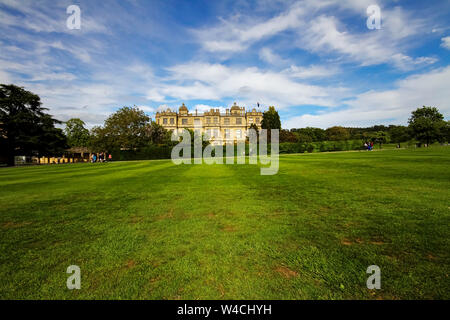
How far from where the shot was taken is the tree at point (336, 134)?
82.7m

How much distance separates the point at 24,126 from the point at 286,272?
46.6 m

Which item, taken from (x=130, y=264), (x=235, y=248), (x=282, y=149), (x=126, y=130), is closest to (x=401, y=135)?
(x=282, y=149)

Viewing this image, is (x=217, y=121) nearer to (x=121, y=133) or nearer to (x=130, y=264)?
(x=121, y=133)

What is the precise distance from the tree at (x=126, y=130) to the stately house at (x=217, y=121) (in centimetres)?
4282

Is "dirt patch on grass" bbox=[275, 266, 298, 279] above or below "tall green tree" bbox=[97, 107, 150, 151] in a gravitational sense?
below

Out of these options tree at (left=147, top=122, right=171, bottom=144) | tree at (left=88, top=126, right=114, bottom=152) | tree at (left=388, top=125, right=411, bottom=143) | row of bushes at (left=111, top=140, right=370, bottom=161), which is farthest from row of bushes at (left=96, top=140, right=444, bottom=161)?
tree at (left=388, top=125, right=411, bottom=143)

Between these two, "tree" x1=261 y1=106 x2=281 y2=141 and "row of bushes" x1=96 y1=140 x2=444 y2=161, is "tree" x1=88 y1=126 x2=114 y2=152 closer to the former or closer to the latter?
"row of bushes" x1=96 y1=140 x2=444 y2=161

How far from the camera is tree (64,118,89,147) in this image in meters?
62.4

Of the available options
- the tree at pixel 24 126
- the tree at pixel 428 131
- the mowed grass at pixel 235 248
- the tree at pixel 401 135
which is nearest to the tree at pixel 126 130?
the tree at pixel 24 126

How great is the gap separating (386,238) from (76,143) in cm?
7677

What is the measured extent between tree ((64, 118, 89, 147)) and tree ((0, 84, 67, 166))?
88.7 feet
